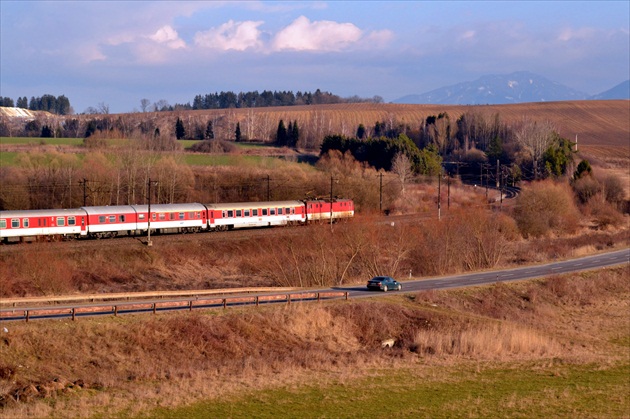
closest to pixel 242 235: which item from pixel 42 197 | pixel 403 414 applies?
pixel 42 197

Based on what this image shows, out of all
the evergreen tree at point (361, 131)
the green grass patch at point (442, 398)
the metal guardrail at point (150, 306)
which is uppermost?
the evergreen tree at point (361, 131)

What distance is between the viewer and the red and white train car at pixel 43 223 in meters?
51.0

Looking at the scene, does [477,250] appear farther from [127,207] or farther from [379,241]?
[127,207]

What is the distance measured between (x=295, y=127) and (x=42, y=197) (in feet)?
242

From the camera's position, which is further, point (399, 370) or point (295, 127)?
point (295, 127)

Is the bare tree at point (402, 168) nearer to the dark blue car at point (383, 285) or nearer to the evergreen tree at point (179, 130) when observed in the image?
the dark blue car at point (383, 285)

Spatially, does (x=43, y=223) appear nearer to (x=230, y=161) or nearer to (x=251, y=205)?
(x=251, y=205)

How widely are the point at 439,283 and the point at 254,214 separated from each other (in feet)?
67.7

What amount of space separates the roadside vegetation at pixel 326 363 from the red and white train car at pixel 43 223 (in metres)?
22.1

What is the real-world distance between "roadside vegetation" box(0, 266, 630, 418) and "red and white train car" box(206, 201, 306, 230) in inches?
940

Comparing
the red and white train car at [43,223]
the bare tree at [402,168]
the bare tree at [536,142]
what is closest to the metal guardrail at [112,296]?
the red and white train car at [43,223]

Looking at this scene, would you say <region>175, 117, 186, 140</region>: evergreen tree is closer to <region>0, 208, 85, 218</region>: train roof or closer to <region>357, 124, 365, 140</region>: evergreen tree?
<region>357, 124, 365, 140</region>: evergreen tree

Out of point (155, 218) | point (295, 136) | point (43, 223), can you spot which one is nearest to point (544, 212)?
point (155, 218)

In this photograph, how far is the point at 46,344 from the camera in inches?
1158
